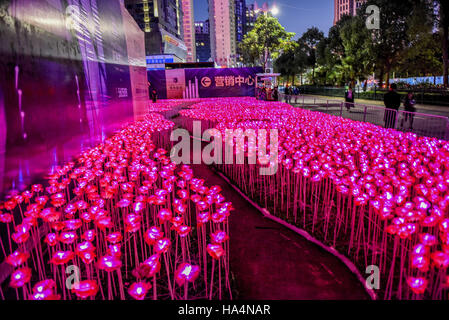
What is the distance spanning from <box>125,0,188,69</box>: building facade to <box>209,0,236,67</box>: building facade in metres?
51.8

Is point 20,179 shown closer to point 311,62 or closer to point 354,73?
point 354,73

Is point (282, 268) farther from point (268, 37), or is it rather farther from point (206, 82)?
point (268, 37)

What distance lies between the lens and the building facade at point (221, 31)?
5531 inches

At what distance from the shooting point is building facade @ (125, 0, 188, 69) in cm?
6988

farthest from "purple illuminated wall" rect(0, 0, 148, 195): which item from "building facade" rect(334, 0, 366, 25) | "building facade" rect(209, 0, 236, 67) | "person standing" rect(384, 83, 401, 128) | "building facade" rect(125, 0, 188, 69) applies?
"building facade" rect(334, 0, 366, 25)

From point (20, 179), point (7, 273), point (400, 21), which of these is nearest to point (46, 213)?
point (7, 273)

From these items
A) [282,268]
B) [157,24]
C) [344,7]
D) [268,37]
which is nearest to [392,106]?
[282,268]

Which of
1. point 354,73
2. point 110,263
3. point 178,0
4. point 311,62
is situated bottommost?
point 110,263

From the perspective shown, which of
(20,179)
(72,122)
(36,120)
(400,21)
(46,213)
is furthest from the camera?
(400,21)

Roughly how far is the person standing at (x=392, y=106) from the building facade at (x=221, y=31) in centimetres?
13444

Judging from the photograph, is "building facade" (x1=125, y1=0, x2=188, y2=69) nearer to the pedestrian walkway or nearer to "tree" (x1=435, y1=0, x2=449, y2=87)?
"tree" (x1=435, y1=0, x2=449, y2=87)

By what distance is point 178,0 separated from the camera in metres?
104
